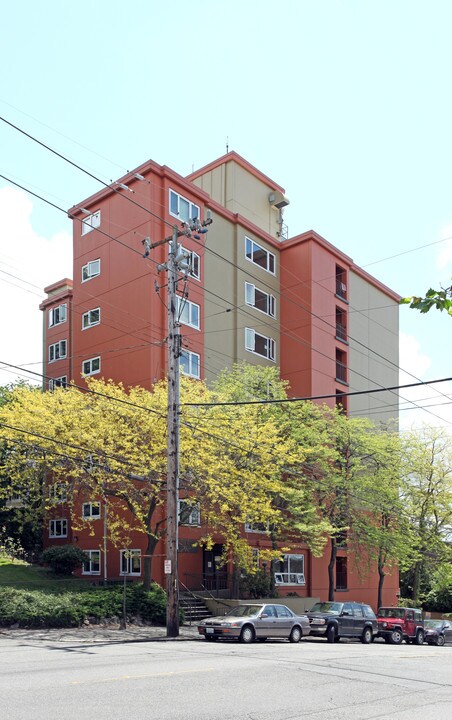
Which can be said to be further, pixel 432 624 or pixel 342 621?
pixel 432 624

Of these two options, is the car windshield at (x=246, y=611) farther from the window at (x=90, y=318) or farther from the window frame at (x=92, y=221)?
the window frame at (x=92, y=221)

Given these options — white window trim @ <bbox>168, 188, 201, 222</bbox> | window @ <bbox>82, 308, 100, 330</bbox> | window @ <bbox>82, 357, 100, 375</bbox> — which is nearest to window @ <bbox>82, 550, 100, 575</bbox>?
window @ <bbox>82, 357, 100, 375</bbox>

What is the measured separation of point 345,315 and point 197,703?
41325mm

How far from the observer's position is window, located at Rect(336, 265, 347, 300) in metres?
51.7

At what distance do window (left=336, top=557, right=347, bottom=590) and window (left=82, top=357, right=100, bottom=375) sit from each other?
61.5 feet

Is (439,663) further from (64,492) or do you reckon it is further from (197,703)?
(64,492)

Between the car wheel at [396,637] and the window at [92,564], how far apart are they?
14.6 meters

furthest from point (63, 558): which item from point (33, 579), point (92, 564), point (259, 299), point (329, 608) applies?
point (259, 299)

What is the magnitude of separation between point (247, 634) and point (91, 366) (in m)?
21.7

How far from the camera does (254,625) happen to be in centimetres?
2491

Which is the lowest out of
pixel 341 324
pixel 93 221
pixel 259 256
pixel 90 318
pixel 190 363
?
pixel 190 363

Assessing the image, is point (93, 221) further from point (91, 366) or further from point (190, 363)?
point (190, 363)

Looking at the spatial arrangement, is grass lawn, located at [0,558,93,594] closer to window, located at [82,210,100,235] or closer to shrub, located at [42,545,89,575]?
shrub, located at [42,545,89,575]

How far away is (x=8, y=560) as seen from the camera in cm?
3734
